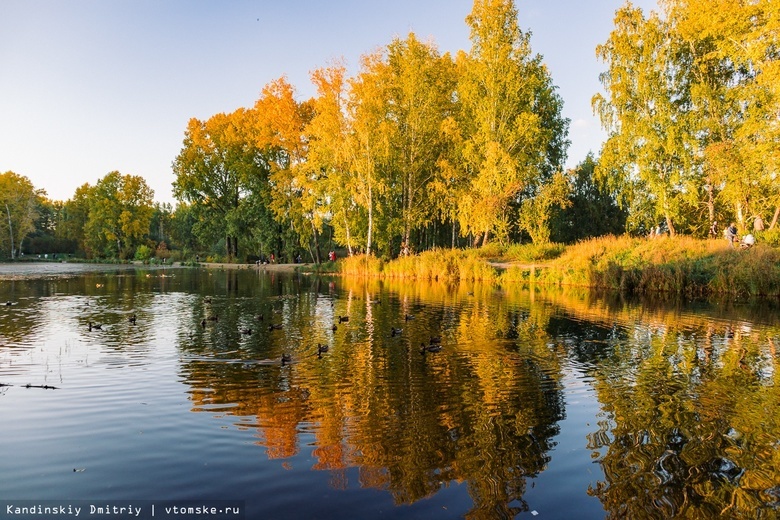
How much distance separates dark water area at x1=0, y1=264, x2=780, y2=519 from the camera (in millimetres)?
5730

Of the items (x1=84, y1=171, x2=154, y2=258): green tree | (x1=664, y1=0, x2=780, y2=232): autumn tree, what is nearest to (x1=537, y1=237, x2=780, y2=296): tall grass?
(x1=664, y1=0, x2=780, y2=232): autumn tree

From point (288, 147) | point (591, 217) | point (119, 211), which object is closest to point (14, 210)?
point (119, 211)

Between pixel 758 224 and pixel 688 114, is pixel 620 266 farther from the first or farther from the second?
pixel 688 114

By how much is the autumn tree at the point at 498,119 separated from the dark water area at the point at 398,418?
24.7m

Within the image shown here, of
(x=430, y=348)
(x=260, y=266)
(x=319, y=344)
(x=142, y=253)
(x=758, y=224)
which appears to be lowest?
(x=430, y=348)

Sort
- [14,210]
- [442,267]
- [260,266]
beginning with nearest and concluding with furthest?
[442,267] → [260,266] → [14,210]

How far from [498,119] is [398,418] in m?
38.2

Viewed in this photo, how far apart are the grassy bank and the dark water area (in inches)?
465

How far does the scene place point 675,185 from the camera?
3947cm

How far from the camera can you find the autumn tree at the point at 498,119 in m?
40.5

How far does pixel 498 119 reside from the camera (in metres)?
42.3

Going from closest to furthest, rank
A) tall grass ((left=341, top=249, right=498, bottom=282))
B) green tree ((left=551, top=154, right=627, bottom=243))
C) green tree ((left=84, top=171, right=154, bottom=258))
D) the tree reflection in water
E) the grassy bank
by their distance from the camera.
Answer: the tree reflection in water < the grassy bank < tall grass ((left=341, top=249, right=498, bottom=282)) < green tree ((left=551, top=154, right=627, bottom=243)) < green tree ((left=84, top=171, right=154, bottom=258))

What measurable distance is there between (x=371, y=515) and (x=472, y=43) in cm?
4406

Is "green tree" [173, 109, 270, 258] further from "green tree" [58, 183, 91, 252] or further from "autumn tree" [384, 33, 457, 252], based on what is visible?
"green tree" [58, 183, 91, 252]
